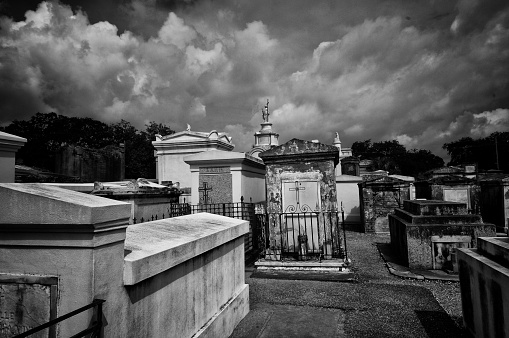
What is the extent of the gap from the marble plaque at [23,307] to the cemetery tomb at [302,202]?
5702 millimetres

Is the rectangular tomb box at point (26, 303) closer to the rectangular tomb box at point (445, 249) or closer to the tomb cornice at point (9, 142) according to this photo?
the tomb cornice at point (9, 142)

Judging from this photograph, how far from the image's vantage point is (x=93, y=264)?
180 cm

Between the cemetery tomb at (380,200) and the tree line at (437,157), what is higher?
the tree line at (437,157)

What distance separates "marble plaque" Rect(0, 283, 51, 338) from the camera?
1.88 metres

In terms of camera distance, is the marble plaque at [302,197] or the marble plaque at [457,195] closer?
the marble plaque at [302,197]

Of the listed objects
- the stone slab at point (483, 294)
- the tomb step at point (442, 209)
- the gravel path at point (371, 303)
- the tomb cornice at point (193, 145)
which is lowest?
the gravel path at point (371, 303)

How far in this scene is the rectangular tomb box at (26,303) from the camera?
187 centimetres

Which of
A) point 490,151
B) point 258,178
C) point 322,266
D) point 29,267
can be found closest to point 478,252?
point 322,266

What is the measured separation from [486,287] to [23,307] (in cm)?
403

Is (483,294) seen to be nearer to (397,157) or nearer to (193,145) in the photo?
(193,145)

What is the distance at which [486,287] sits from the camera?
122 inches

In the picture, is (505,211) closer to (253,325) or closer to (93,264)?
(253,325)

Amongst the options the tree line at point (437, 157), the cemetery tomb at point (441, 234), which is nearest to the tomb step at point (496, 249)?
the cemetery tomb at point (441, 234)

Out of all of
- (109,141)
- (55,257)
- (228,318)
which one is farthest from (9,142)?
(109,141)
